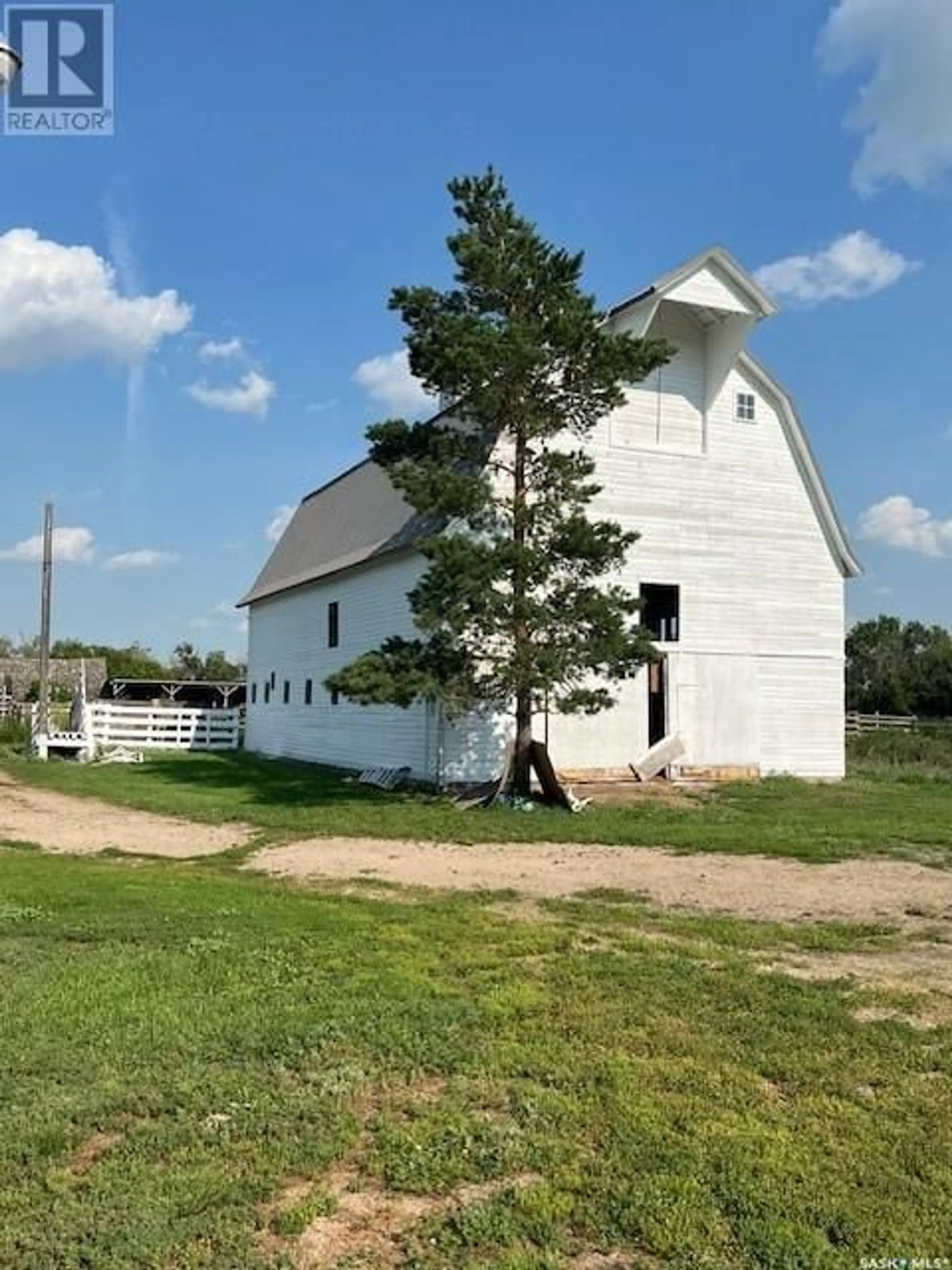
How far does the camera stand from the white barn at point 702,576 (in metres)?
20.5

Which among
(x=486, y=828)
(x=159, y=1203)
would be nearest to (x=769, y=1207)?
(x=159, y=1203)

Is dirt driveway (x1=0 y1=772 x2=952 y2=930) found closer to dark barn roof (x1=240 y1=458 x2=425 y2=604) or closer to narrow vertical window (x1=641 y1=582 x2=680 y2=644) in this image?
dark barn roof (x1=240 y1=458 x2=425 y2=604)

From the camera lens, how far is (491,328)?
16.1 meters

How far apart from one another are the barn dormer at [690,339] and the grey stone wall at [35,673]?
130 feet

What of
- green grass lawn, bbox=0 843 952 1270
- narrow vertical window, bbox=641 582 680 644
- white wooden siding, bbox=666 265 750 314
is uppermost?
white wooden siding, bbox=666 265 750 314

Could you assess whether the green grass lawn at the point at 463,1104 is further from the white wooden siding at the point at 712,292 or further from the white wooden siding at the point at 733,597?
the white wooden siding at the point at 712,292

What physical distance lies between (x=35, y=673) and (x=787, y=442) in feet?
159

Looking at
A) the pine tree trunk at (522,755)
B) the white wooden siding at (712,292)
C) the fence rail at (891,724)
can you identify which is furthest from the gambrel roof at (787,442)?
the fence rail at (891,724)

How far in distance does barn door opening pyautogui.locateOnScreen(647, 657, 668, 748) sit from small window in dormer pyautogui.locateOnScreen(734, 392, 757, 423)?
205 inches

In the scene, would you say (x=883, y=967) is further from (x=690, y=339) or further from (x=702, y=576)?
(x=690, y=339)

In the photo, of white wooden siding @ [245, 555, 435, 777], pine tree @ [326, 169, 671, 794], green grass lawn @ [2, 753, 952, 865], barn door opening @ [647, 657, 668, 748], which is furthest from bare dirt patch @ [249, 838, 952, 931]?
barn door opening @ [647, 657, 668, 748]

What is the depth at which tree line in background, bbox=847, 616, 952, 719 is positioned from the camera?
71.5 metres

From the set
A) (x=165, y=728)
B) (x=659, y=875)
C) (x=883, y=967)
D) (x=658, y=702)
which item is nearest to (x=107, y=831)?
(x=659, y=875)

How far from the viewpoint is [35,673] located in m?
60.2
